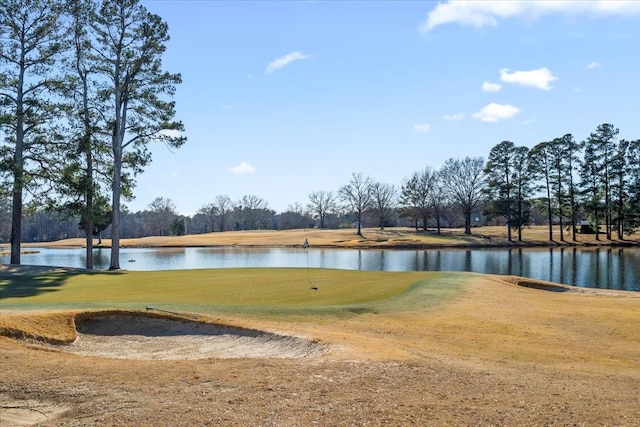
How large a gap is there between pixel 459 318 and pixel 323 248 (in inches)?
2525

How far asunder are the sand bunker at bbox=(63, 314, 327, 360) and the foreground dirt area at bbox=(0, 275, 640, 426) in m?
0.06

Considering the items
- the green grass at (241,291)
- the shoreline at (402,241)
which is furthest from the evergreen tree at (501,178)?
the green grass at (241,291)

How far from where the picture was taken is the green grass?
54.1 feet

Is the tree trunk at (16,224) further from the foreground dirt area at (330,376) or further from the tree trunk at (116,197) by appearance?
the foreground dirt area at (330,376)

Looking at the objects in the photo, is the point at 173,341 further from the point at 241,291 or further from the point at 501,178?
the point at 501,178

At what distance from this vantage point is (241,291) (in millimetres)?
20203

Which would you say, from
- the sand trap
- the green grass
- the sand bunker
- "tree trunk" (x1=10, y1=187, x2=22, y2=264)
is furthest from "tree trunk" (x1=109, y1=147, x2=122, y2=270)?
the sand trap

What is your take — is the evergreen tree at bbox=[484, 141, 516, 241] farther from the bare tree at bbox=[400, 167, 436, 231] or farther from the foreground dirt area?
the foreground dirt area

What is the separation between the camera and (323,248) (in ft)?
262

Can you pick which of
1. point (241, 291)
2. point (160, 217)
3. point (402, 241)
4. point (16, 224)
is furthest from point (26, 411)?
point (160, 217)

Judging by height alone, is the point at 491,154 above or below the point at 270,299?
above

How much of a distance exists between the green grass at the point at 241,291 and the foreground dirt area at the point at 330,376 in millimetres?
2285

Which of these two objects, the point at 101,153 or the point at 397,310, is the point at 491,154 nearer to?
the point at 101,153

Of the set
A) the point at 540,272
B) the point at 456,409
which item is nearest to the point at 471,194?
the point at 540,272
